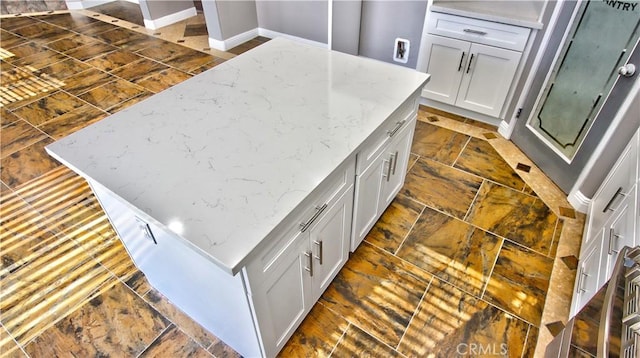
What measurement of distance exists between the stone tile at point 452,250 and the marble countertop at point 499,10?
1.52 metres

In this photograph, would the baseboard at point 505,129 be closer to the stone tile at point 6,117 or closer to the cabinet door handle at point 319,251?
the cabinet door handle at point 319,251

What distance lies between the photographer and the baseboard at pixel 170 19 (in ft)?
16.6

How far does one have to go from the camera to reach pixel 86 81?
3.78 meters

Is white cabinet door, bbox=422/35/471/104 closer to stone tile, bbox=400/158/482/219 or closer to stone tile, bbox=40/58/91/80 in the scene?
stone tile, bbox=400/158/482/219

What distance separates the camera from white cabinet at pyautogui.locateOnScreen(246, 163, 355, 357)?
116cm

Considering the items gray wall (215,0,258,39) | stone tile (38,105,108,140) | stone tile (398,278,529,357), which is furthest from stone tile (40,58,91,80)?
stone tile (398,278,529,357)

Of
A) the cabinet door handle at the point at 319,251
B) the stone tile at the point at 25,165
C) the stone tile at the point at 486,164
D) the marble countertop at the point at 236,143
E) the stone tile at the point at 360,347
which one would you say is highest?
the marble countertop at the point at 236,143

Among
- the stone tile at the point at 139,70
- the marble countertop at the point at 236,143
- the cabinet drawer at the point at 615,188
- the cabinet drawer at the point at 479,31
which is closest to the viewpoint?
the marble countertop at the point at 236,143

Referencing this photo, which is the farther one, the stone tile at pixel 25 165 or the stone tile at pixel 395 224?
the stone tile at pixel 25 165

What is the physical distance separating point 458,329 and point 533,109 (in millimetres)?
1805

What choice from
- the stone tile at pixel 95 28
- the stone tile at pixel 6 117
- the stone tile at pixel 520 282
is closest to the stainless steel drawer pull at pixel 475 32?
the stone tile at pixel 520 282

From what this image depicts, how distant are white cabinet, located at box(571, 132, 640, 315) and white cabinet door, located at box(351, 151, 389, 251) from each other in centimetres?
101

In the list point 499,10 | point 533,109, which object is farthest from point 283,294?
point 499,10

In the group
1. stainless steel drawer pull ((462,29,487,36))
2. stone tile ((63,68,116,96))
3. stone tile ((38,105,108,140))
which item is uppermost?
stainless steel drawer pull ((462,29,487,36))
